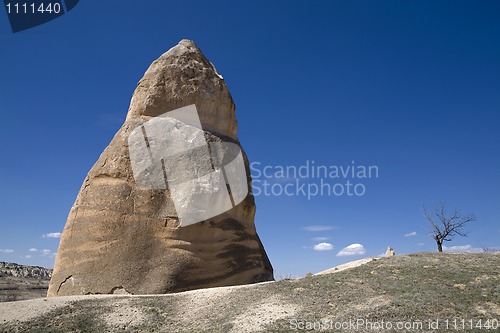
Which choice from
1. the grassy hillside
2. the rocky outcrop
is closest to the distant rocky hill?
the rocky outcrop

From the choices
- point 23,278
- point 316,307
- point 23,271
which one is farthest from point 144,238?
point 23,271

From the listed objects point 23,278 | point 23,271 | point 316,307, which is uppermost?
point 23,271

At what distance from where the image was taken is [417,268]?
13.2m

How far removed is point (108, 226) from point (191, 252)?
3.12m

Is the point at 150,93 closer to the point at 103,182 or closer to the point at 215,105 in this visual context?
the point at 215,105

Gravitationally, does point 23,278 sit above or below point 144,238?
below

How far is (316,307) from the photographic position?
10633 millimetres

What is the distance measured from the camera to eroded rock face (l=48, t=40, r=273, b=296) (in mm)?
14047

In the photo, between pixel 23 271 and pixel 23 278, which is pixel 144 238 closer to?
pixel 23 278

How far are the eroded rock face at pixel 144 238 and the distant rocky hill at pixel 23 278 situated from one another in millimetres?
33370

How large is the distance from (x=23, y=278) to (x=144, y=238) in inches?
2107

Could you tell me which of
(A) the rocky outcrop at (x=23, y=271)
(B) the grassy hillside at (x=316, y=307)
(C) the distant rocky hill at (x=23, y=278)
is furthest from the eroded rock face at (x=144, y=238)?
(A) the rocky outcrop at (x=23, y=271)

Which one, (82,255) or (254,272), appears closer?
(82,255)

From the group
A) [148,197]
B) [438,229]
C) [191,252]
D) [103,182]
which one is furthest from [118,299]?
[438,229]
